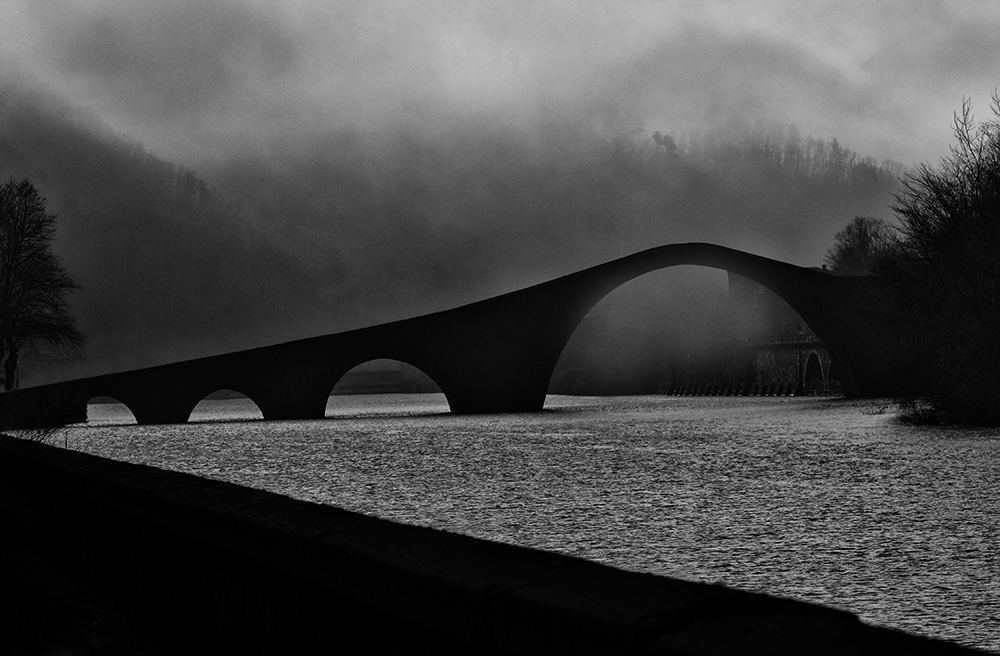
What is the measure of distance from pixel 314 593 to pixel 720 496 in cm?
1421

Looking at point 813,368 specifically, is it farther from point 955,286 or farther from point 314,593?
point 314,593

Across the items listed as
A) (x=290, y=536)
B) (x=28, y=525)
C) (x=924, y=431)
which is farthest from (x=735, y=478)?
(x=290, y=536)

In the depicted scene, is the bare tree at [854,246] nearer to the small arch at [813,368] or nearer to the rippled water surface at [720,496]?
the small arch at [813,368]

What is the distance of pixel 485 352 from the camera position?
54.4 metres

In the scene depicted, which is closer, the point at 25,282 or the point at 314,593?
the point at 314,593

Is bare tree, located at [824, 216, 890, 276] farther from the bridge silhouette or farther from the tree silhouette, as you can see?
the tree silhouette

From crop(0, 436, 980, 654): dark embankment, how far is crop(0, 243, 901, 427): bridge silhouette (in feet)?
145

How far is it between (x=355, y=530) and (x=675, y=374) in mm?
109932

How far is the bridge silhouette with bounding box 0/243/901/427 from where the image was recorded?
166 ft

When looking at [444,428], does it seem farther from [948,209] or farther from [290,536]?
[290,536]

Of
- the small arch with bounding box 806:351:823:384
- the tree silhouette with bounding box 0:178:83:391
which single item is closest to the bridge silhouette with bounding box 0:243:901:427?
the tree silhouette with bounding box 0:178:83:391

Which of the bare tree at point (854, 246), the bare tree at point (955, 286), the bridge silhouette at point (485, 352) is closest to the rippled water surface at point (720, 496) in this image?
the bare tree at point (955, 286)

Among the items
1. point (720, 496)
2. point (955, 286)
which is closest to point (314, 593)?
point (720, 496)

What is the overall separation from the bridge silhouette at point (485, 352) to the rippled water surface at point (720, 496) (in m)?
13.8
